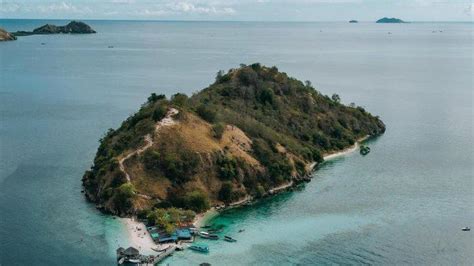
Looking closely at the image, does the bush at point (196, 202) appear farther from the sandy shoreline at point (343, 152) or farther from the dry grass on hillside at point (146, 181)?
the sandy shoreline at point (343, 152)

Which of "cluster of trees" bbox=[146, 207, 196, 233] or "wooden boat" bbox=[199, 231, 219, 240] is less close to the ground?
"cluster of trees" bbox=[146, 207, 196, 233]

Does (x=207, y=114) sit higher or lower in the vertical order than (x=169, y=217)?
higher

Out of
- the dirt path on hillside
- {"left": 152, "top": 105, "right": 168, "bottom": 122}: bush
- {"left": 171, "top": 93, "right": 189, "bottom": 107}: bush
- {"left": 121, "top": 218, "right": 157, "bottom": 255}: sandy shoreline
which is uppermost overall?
{"left": 171, "top": 93, "right": 189, "bottom": 107}: bush

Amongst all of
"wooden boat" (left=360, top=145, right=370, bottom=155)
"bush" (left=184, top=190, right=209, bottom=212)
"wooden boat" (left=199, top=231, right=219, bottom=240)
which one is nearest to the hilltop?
"bush" (left=184, top=190, right=209, bottom=212)

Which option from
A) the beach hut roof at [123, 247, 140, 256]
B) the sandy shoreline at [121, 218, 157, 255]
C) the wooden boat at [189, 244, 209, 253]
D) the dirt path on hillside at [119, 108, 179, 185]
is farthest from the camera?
the dirt path on hillside at [119, 108, 179, 185]

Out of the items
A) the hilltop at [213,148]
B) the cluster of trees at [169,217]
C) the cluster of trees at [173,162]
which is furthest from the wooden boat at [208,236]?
the cluster of trees at [173,162]

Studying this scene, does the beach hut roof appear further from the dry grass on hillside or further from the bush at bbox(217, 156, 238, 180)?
the bush at bbox(217, 156, 238, 180)

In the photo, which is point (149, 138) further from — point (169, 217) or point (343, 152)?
point (343, 152)

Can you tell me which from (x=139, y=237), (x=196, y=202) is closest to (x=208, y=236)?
(x=139, y=237)
